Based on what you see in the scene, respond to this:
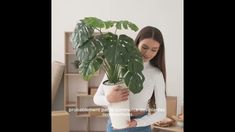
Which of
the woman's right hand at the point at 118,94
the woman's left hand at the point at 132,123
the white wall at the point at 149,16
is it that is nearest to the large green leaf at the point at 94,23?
the white wall at the point at 149,16

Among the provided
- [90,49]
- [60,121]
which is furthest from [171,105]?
[60,121]

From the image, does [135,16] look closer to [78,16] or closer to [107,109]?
[78,16]

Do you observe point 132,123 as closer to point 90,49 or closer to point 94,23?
point 90,49

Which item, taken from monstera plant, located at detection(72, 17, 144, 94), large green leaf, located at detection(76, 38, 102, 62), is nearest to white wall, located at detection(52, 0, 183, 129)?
monstera plant, located at detection(72, 17, 144, 94)

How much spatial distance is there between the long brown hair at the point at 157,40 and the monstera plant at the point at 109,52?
87 mm

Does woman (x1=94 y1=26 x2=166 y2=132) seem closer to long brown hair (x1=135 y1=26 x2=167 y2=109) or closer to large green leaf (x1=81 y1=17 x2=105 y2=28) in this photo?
long brown hair (x1=135 y1=26 x2=167 y2=109)

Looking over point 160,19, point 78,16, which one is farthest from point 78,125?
point 160,19

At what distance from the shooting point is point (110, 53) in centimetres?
207

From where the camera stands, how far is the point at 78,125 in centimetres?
253

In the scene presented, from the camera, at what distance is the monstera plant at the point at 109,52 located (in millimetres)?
2080

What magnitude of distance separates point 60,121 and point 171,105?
78 cm

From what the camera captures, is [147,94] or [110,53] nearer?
[110,53]

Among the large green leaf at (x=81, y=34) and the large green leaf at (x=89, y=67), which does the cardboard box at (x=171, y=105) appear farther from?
the large green leaf at (x=81, y=34)
